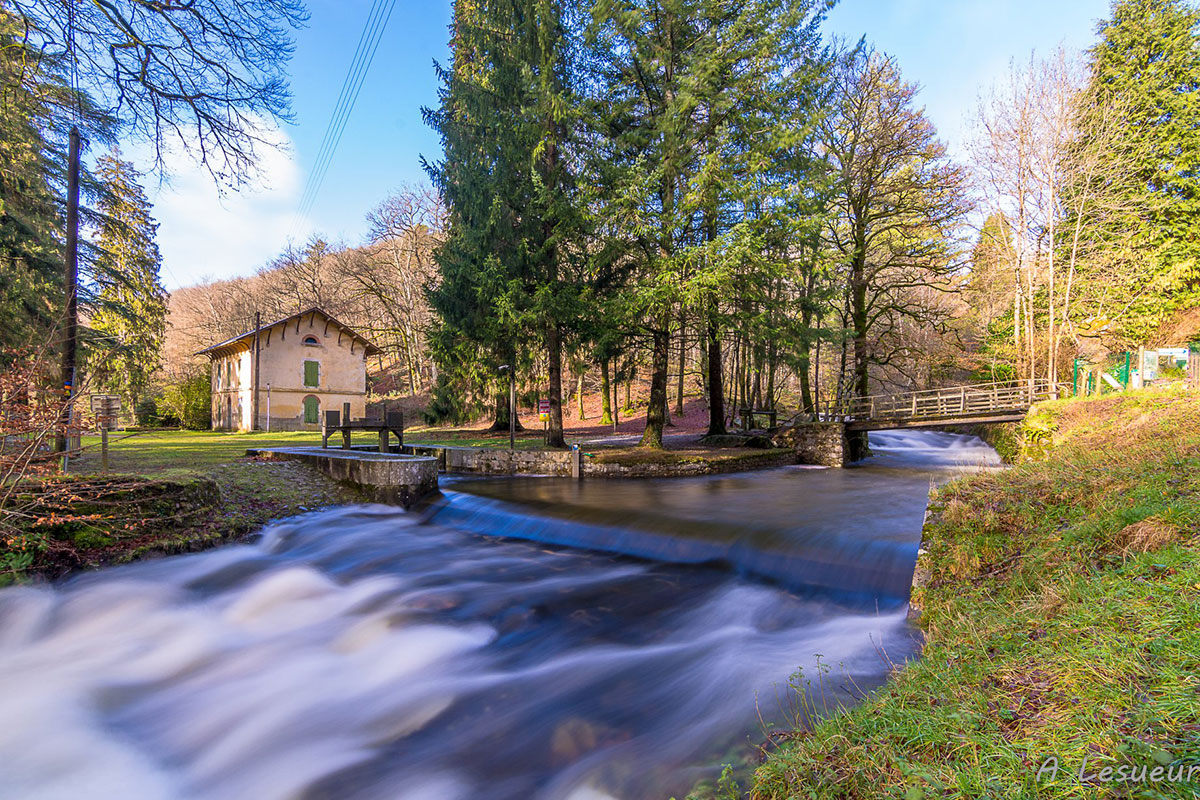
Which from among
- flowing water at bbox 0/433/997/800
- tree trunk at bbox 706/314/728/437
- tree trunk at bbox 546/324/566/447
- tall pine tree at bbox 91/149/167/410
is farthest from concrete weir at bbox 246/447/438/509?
tree trunk at bbox 706/314/728/437

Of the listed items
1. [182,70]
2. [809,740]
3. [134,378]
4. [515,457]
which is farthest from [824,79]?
[134,378]

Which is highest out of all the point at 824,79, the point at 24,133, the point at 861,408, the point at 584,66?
the point at 584,66

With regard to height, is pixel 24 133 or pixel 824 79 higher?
pixel 824 79

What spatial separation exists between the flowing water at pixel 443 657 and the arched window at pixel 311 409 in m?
28.6

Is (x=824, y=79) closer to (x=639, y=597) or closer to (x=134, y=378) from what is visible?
(x=639, y=597)

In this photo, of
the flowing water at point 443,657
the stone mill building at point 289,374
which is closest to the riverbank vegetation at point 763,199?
the flowing water at point 443,657

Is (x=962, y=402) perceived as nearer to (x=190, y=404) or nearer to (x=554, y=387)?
(x=554, y=387)

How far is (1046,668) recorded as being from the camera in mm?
2551

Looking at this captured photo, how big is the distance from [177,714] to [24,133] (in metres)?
17.4

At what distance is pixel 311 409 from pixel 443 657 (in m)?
34.2

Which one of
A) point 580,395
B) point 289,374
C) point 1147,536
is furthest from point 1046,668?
point 289,374

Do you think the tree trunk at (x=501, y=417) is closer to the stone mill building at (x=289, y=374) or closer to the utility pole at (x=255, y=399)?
the stone mill building at (x=289, y=374)

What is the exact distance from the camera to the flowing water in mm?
3605

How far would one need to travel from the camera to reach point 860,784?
2.17 m
